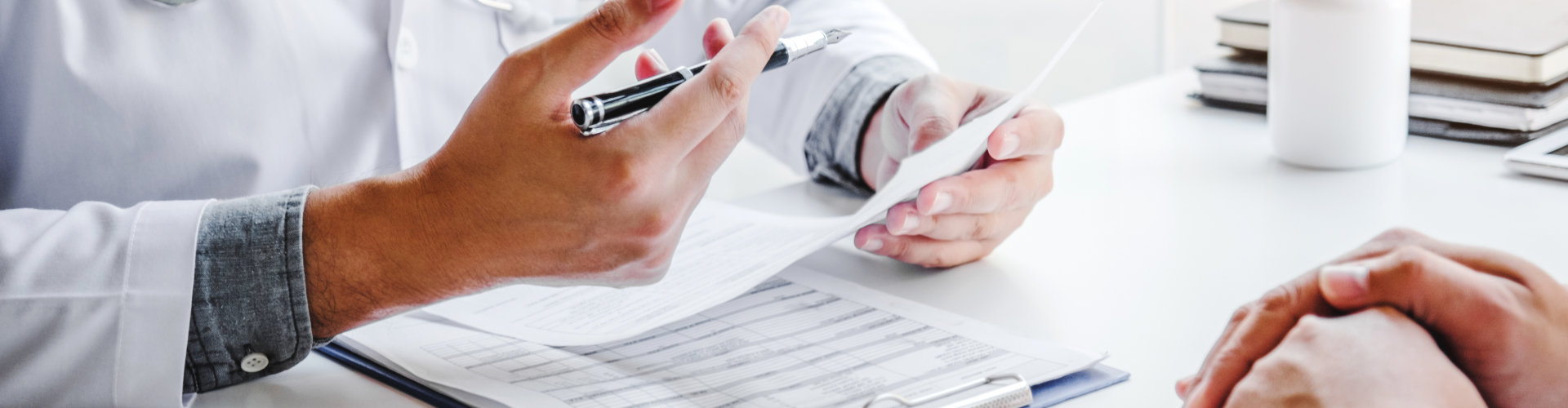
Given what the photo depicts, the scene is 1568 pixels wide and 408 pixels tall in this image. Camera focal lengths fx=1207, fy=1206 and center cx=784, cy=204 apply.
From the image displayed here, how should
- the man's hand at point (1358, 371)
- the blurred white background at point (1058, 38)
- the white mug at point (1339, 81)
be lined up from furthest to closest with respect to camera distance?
the blurred white background at point (1058, 38) < the white mug at point (1339, 81) < the man's hand at point (1358, 371)

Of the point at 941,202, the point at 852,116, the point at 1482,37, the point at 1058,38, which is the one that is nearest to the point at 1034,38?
the point at 1058,38

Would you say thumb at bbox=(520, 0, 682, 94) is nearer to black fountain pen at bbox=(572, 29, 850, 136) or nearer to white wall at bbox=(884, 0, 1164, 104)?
black fountain pen at bbox=(572, 29, 850, 136)

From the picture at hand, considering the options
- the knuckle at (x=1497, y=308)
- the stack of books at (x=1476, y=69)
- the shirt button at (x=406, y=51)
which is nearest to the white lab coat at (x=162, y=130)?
the shirt button at (x=406, y=51)

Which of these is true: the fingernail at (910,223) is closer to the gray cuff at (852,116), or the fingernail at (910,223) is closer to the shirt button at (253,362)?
the gray cuff at (852,116)

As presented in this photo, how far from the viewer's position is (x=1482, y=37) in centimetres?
116

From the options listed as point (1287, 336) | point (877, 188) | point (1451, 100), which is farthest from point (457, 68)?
point (1451, 100)

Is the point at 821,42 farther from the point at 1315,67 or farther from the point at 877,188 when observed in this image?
the point at 1315,67

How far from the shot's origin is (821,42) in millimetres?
745

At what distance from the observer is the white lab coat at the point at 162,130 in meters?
0.65

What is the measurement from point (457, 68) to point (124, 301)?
406 millimetres

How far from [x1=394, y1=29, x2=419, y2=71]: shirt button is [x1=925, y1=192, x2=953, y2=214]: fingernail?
1.39ft

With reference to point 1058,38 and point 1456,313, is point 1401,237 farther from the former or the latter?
point 1058,38

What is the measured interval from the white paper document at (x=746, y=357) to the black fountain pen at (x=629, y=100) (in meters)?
0.15

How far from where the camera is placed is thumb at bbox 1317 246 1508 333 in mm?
592
